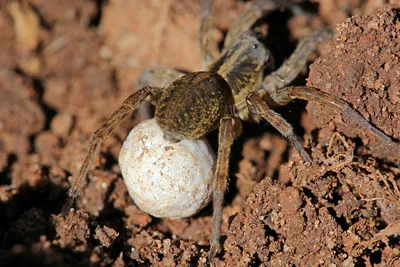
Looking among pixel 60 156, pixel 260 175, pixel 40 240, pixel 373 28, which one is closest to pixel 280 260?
pixel 260 175

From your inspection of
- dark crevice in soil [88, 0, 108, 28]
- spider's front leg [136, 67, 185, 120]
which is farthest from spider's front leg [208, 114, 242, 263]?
dark crevice in soil [88, 0, 108, 28]

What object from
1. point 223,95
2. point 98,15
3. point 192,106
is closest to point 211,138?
point 223,95

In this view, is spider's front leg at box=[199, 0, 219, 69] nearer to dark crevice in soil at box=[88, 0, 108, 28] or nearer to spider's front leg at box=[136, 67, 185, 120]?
spider's front leg at box=[136, 67, 185, 120]

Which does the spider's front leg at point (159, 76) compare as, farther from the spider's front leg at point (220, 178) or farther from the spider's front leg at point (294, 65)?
the spider's front leg at point (220, 178)

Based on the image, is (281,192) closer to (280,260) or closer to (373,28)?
(280,260)

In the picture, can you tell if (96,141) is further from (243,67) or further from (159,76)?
(243,67)
